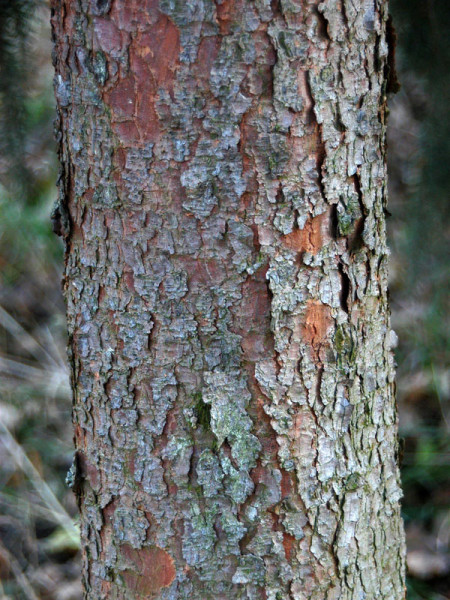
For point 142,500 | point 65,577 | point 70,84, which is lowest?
point 65,577

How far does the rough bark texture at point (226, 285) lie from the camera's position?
31.1 inches

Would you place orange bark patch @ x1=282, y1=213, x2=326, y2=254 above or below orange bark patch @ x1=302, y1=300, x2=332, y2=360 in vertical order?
above

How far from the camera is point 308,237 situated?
2.75 feet

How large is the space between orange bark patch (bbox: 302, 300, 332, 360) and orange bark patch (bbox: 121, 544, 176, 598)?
383 millimetres

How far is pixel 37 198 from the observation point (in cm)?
172

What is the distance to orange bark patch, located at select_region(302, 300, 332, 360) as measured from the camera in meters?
0.85

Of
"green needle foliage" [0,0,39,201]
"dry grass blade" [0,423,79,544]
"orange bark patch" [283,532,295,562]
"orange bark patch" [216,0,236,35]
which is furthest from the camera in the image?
"dry grass blade" [0,423,79,544]

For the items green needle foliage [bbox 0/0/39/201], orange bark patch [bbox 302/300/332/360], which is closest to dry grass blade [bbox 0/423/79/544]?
green needle foliage [bbox 0/0/39/201]

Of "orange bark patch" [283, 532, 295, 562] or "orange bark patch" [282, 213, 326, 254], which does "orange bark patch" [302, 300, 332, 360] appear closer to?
"orange bark patch" [282, 213, 326, 254]

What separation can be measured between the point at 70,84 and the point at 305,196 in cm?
36

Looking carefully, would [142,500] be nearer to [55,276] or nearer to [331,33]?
[331,33]

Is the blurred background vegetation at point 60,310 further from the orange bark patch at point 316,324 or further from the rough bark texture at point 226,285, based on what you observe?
the orange bark patch at point 316,324

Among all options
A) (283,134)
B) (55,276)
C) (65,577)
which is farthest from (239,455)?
(55,276)

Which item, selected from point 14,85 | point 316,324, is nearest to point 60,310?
point 14,85
